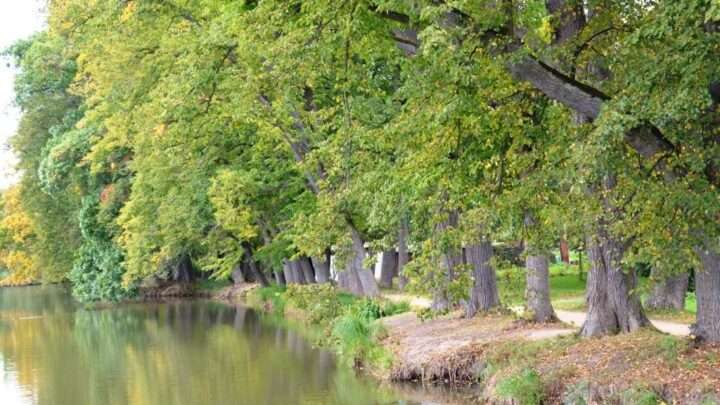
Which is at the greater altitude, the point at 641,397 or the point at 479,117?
the point at 479,117

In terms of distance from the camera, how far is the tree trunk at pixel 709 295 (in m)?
11.9

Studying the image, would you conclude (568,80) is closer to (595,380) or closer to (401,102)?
(595,380)

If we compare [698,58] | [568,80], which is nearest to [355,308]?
[568,80]

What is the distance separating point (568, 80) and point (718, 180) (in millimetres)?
2063

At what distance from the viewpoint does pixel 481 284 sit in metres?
20.1

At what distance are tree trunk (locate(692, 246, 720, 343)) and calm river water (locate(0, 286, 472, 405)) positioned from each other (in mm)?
4163

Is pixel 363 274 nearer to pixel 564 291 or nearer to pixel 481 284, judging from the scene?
pixel 564 291

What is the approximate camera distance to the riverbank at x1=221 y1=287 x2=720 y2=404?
11312mm

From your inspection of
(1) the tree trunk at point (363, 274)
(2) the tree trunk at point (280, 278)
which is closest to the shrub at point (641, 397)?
(1) the tree trunk at point (363, 274)

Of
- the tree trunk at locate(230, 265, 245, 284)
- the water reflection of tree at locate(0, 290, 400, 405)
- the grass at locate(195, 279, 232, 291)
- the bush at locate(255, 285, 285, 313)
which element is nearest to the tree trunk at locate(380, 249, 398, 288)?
the bush at locate(255, 285, 285, 313)

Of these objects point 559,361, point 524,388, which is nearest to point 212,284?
point 559,361

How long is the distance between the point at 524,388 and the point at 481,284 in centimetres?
725

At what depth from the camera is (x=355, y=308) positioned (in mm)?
24312

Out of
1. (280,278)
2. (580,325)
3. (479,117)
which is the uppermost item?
(479,117)
